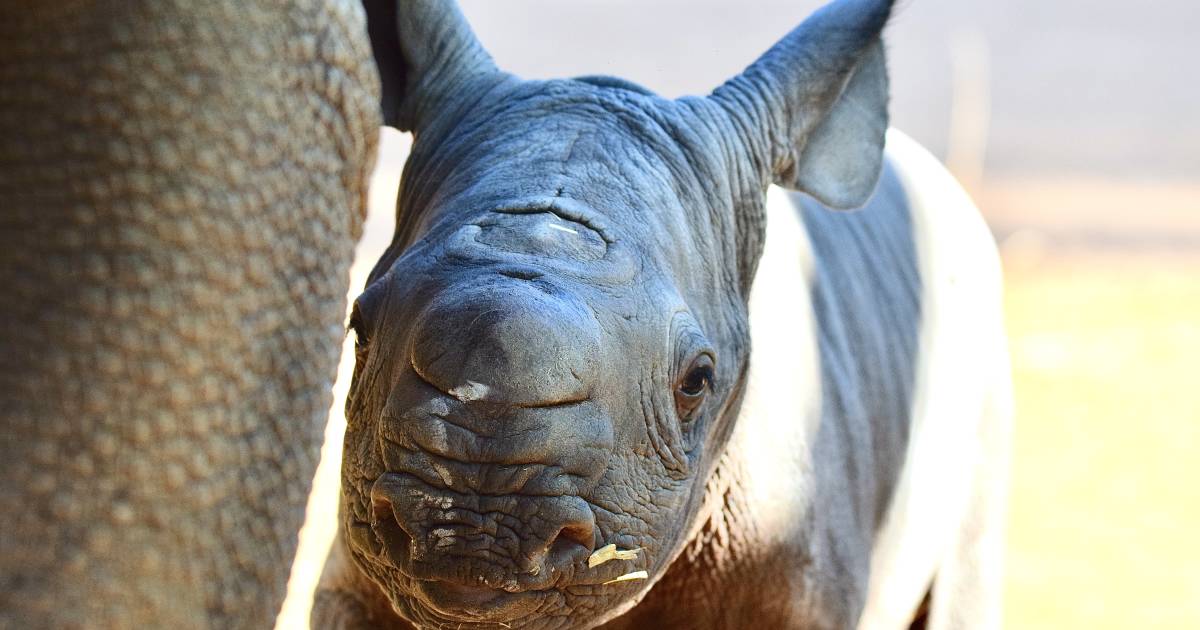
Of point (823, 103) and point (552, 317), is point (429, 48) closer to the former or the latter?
point (823, 103)

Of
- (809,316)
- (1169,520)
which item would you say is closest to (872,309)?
(809,316)

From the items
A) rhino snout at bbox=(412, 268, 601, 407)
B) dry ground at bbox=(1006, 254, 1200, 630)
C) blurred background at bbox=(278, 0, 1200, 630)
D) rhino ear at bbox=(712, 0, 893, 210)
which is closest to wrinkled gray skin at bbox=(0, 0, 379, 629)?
rhino snout at bbox=(412, 268, 601, 407)

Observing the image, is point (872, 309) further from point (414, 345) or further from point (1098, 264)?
point (1098, 264)

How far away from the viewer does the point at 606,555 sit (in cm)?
258

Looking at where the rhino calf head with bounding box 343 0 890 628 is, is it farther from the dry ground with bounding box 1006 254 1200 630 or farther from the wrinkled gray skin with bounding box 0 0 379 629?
the dry ground with bounding box 1006 254 1200 630

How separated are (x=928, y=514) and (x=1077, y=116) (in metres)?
21.3

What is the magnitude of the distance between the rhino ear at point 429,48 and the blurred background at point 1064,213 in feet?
3.21

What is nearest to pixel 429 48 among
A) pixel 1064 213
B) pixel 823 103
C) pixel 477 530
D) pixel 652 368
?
pixel 823 103

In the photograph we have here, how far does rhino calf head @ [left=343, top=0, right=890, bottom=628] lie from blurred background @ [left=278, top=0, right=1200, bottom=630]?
68cm

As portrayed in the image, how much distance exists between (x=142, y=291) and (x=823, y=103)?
2467 mm

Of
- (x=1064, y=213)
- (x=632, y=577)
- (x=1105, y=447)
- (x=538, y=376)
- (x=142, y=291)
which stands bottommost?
(x=1064, y=213)

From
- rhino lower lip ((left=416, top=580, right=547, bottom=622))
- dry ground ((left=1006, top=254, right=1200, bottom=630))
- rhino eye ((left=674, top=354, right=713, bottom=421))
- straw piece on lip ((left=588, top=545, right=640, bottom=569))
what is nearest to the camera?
rhino lower lip ((left=416, top=580, right=547, bottom=622))

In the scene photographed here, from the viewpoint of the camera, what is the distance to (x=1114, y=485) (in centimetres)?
1039

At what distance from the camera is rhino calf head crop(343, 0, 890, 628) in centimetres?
234
